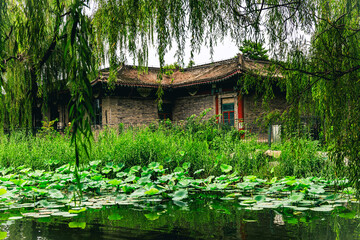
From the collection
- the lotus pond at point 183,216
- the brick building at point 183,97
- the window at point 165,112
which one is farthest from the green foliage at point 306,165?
the window at point 165,112

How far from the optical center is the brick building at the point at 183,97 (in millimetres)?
13984

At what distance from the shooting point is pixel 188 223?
313cm

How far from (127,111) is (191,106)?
295 centimetres

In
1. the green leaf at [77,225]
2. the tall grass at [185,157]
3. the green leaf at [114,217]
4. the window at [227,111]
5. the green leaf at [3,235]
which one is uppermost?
the window at [227,111]

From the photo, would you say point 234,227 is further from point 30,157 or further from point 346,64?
point 30,157

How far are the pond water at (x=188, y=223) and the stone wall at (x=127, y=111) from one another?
11191 mm

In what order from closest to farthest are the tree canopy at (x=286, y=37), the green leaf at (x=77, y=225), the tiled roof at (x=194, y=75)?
the tree canopy at (x=286, y=37) → the green leaf at (x=77, y=225) → the tiled roof at (x=194, y=75)

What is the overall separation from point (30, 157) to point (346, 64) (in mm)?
5960

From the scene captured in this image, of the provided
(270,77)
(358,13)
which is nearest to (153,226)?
(270,77)

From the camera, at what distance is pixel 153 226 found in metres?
3.04

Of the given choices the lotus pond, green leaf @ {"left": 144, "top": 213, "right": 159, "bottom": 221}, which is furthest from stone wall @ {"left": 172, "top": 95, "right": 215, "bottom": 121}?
green leaf @ {"left": 144, "top": 213, "right": 159, "bottom": 221}

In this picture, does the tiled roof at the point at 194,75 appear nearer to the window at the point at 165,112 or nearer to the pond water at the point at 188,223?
the window at the point at 165,112

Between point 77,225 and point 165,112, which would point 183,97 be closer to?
point 165,112

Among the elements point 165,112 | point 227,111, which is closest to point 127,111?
point 165,112
